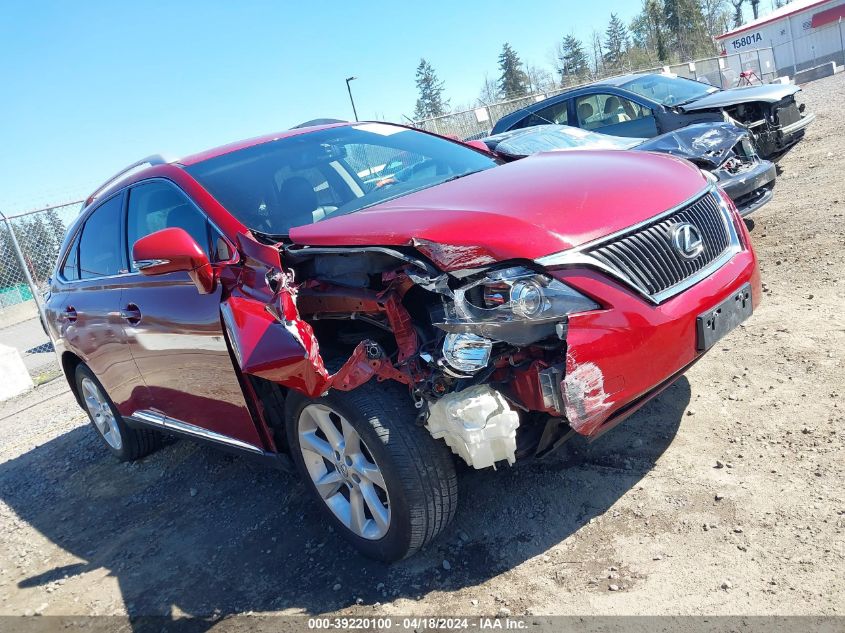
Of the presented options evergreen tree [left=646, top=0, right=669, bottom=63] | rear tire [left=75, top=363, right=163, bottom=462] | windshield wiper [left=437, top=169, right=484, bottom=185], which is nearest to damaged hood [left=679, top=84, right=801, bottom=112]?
windshield wiper [left=437, top=169, right=484, bottom=185]

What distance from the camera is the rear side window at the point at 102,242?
4266 mm

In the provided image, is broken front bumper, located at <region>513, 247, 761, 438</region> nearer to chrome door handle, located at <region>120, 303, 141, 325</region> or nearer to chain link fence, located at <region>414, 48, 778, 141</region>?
chrome door handle, located at <region>120, 303, 141, 325</region>

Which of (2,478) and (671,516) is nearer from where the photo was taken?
(671,516)

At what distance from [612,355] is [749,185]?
404cm

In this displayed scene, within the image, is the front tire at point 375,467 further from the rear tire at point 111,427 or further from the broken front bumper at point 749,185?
the broken front bumper at point 749,185

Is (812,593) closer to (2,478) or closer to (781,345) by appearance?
(781,345)

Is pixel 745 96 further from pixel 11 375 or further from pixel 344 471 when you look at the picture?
pixel 11 375

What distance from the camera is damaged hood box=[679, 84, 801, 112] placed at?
7539 mm

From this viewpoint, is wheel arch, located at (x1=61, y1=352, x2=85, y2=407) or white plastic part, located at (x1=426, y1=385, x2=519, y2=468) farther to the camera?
wheel arch, located at (x1=61, y1=352, x2=85, y2=407)

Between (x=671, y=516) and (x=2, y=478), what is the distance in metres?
5.49

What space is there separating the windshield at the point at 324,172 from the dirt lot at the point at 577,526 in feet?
5.16

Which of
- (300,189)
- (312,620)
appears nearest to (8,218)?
(300,189)

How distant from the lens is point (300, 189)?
3488 mm

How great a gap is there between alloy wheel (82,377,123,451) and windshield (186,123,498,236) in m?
2.29
